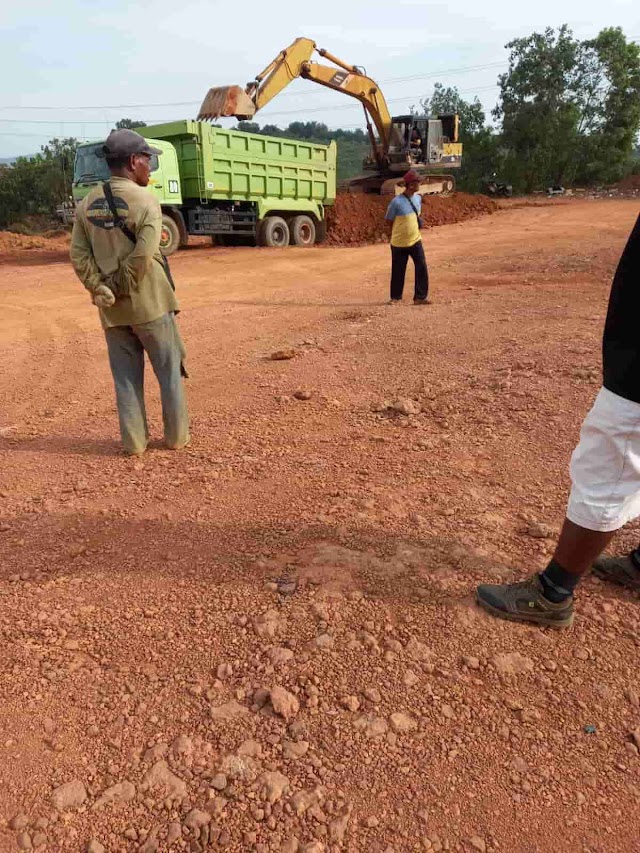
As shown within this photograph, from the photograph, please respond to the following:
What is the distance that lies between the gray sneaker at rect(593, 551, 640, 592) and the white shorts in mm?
563

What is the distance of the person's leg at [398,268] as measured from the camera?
27.9 feet

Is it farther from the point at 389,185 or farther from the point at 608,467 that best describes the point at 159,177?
the point at 608,467

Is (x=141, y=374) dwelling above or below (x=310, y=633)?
above

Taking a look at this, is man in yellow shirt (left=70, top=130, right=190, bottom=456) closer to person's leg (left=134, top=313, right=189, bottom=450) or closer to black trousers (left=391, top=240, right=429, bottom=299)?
Result: person's leg (left=134, top=313, right=189, bottom=450)

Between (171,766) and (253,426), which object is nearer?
(171,766)

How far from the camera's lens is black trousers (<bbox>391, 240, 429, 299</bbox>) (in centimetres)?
838

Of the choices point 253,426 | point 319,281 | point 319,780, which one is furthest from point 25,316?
point 319,780

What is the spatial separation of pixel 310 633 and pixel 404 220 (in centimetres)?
710

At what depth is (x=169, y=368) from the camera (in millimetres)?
3863

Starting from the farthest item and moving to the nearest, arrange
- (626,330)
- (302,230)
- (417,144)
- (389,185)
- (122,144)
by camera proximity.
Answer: (417,144) < (389,185) < (302,230) < (122,144) < (626,330)

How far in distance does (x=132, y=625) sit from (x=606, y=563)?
190 centimetres

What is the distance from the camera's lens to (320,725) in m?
1.92

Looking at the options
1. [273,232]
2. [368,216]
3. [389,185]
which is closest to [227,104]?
[273,232]

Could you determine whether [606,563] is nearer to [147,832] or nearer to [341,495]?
[341,495]
